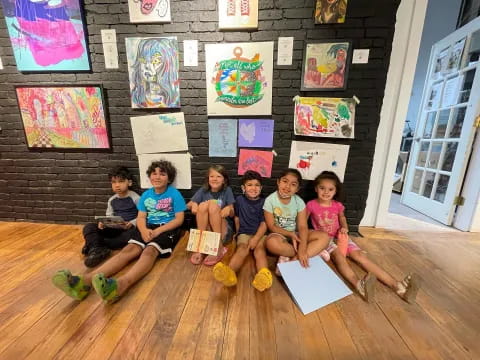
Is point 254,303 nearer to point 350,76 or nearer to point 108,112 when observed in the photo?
point 350,76

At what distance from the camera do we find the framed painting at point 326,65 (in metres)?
1.61

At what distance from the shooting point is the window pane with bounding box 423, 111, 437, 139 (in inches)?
102

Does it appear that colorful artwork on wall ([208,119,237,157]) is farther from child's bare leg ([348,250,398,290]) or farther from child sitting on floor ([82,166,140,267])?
child's bare leg ([348,250,398,290])

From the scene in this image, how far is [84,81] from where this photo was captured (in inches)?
70.9

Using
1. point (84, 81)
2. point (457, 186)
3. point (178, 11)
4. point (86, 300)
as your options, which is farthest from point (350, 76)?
point (86, 300)

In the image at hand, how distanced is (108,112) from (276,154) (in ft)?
5.14

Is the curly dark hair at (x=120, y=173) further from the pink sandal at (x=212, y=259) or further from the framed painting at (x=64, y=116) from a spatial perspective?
the pink sandal at (x=212, y=259)

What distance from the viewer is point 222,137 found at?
1.85m

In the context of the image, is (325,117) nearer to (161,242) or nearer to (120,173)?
(161,242)

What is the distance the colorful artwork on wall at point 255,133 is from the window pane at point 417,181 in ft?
7.56

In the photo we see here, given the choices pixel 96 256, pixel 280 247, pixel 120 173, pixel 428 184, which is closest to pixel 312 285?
pixel 280 247

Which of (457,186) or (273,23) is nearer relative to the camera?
(273,23)

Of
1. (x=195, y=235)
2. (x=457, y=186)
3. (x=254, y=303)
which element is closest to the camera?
(x=254, y=303)

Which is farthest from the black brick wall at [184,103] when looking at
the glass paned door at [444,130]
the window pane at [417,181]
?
the window pane at [417,181]
